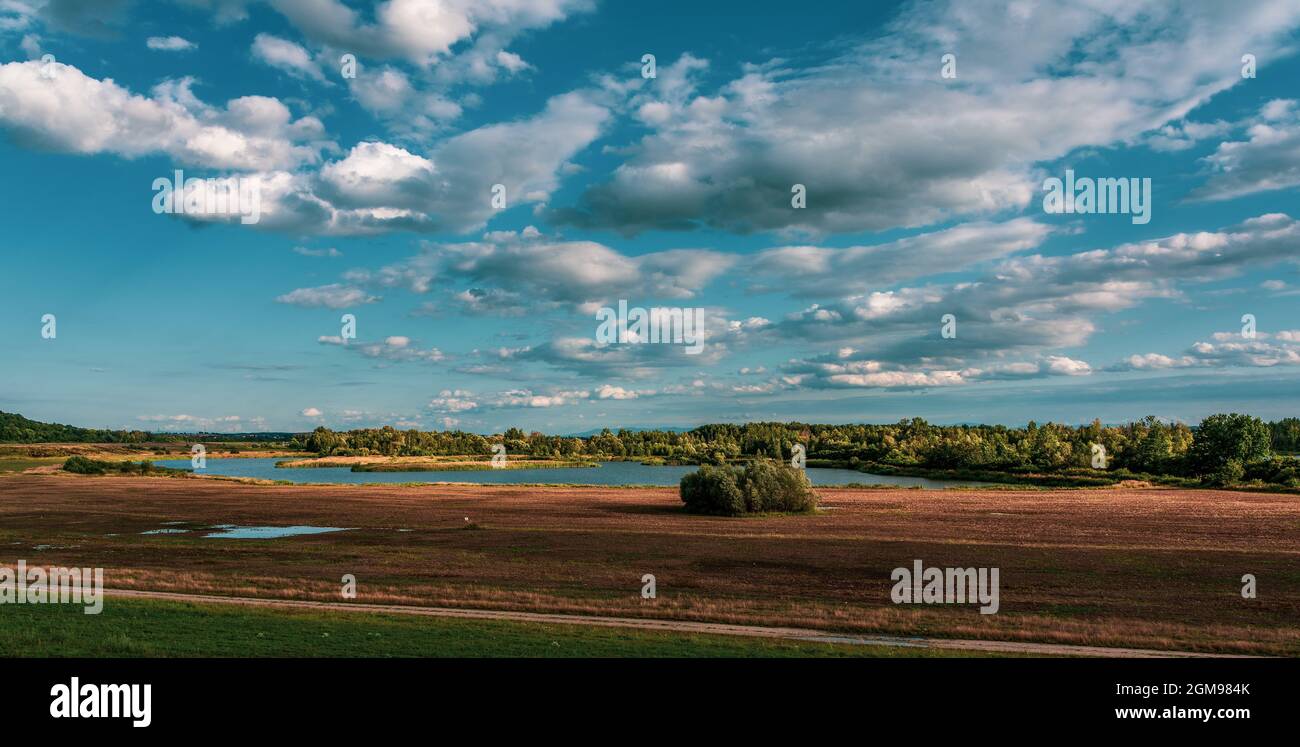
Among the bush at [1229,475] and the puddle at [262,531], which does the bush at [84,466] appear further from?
the bush at [1229,475]

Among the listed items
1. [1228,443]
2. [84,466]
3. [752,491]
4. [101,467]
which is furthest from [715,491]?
[84,466]

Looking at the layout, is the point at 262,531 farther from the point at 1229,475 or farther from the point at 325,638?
the point at 1229,475

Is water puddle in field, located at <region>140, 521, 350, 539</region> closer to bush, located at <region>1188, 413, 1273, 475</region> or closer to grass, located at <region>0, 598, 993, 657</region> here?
grass, located at <region>0, 598, 993, 657</region>

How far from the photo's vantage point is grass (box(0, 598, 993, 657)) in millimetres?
20188

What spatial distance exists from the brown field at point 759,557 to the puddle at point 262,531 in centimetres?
311

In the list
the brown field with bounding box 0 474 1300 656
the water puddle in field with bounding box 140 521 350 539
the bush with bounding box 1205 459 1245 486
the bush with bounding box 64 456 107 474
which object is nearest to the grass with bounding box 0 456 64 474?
the bush with bounding box 64 456 107 474

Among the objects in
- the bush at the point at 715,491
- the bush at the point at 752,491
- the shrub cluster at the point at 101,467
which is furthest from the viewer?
the shrub cluster at the point at 101,467

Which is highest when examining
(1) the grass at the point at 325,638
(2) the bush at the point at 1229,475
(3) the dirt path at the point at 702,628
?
(1) the grass at the point at 325,638

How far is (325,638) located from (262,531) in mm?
49678

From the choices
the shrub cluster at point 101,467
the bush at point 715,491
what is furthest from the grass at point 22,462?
the bush at point 715,491

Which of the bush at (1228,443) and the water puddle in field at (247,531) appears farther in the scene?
the bush at (1228,443)

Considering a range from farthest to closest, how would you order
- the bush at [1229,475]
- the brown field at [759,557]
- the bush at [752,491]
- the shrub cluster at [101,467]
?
the shrub cluster at [101,467] → the bush at [1229,475] → the bush at [752,491] → the brown field at [759,557]

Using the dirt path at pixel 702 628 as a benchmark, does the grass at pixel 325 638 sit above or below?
above

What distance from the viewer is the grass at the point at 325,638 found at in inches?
795
